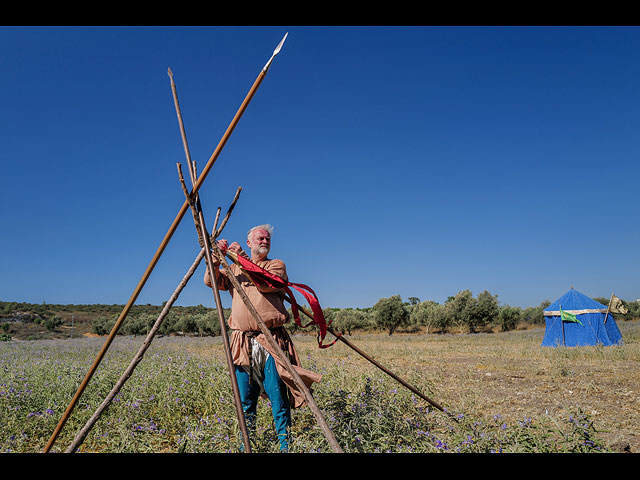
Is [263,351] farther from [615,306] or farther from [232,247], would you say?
[615,306]

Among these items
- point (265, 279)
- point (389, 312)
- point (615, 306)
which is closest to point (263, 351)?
point (265, 279)

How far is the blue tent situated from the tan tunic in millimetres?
13335

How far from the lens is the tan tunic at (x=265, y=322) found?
332 centimetres

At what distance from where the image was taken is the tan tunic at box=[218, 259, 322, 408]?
3322 millimetres

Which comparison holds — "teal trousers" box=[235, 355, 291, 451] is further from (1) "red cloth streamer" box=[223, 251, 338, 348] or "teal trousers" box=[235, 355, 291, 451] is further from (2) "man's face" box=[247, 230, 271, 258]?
(2) "man's face" box=[247, 230, 271, 258]

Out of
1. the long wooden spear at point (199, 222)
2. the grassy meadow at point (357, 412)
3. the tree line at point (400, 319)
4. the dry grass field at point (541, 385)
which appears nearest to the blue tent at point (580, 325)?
the dry grass field at point (541, 385)

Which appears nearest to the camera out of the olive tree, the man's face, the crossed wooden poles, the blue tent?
the crossed wooden poles

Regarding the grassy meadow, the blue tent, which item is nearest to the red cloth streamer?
the grassy meadow

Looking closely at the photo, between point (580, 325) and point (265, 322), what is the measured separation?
1425 centimetres

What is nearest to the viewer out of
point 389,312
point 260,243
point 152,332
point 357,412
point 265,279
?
point 152,332

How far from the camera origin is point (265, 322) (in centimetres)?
338
